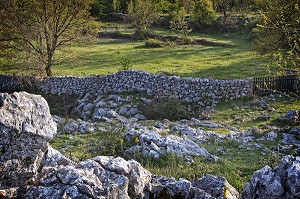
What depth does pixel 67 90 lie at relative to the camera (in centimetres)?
2773

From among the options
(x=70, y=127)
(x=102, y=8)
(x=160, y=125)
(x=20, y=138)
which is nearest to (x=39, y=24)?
(x=70, y=127)

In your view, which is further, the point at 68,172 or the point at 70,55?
the point at 70,55

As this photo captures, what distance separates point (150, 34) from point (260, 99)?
94.5ft

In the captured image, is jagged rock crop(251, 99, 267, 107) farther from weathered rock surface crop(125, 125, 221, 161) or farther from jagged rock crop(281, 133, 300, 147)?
weathered rock surface crop(125, 125, 221, 161)

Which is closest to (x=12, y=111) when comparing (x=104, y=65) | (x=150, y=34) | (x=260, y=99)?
(x=260, y=99)

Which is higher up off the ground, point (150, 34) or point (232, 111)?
point (150, 34)

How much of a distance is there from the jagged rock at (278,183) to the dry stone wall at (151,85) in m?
16.9

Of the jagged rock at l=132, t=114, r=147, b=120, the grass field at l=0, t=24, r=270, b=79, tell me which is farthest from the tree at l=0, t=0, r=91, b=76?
the jagged rock at l=132, t=114, r=147, b=120

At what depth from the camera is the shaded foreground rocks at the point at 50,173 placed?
6.32 m

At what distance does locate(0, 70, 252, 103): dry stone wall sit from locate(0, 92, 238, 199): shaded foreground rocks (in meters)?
16.8

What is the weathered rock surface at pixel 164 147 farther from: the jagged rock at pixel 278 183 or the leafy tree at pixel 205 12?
the leafy tree at pixel 205 12

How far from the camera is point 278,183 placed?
6750mm

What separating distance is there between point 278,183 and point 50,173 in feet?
13.6

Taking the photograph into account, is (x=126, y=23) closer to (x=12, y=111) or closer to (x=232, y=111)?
(x=232, y=111)
